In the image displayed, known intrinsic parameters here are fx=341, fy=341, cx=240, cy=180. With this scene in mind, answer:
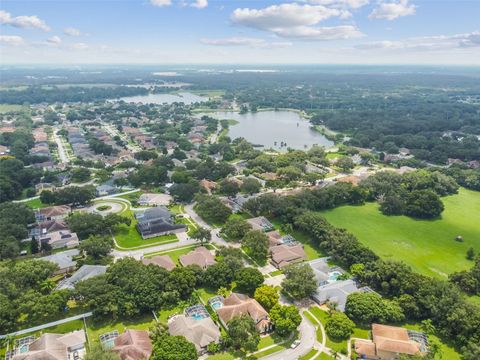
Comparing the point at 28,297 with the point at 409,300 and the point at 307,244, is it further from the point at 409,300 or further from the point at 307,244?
the point at 409,300

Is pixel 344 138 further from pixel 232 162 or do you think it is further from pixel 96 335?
pixel 96 335

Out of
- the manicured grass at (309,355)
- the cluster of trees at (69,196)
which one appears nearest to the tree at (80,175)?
the cluster of trees at (69,196)

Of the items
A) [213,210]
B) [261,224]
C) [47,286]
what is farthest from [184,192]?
[47,286]

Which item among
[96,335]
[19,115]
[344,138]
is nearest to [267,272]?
[96,335]

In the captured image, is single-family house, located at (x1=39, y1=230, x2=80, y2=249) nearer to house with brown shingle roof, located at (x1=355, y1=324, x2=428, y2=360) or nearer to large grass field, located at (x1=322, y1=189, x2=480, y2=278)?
house with brown shingle roof, located at (x1=355, y1=324, x2=428, y2=360)

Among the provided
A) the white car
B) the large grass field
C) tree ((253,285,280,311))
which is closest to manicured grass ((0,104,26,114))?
the large grass field

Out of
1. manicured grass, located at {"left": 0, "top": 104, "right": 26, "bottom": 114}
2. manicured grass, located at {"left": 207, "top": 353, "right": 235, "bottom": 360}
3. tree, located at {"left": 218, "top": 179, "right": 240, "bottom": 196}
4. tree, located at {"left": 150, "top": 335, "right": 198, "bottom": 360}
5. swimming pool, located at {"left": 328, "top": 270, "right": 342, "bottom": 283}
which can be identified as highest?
manicured grass, located at {"left": 0, "top": 104, "right": 26, "bottom": 114}

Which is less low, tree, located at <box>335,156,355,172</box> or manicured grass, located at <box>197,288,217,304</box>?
tree, located at <box>335,156,355,172</box>
